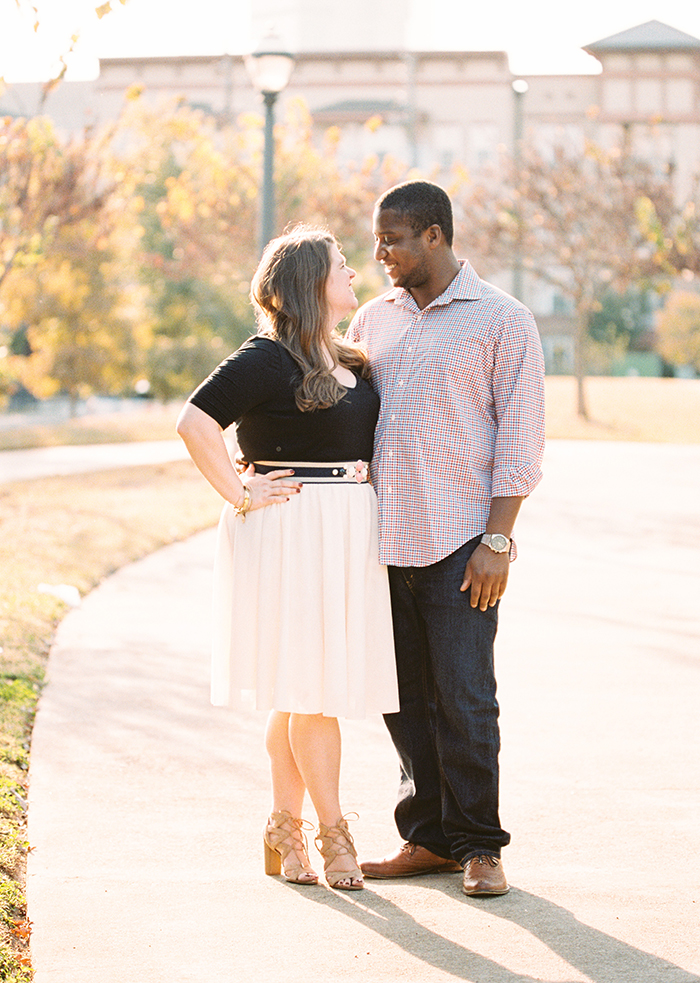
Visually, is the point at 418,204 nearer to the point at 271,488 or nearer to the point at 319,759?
the point at 271,488

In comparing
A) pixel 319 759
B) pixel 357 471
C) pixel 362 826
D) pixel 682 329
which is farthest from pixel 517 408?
pixel 682 329

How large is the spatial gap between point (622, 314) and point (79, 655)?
58296 mm

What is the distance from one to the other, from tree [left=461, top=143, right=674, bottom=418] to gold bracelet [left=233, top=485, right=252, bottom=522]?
2539cm

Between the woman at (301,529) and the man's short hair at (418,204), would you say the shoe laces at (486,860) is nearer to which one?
the woman at (301,529)

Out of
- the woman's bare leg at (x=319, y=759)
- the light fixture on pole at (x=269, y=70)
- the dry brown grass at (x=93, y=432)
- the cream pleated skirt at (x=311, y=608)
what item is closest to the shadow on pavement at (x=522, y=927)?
the woman's bare leg at (x=319, y=759)

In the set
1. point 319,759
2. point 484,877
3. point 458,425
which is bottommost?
point 484,877

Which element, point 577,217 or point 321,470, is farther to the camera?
point 577,217

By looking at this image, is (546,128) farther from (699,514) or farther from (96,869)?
(96,869)

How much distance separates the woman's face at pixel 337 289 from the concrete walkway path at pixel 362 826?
168 cm

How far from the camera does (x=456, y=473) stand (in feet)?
12.6

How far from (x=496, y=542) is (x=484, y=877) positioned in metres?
0.95

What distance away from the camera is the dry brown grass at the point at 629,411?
28.7 m

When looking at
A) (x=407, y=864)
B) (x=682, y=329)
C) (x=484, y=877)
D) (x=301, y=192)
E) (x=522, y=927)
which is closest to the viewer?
(x=522, y=927)

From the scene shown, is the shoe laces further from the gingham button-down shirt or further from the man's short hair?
the man's short hair
